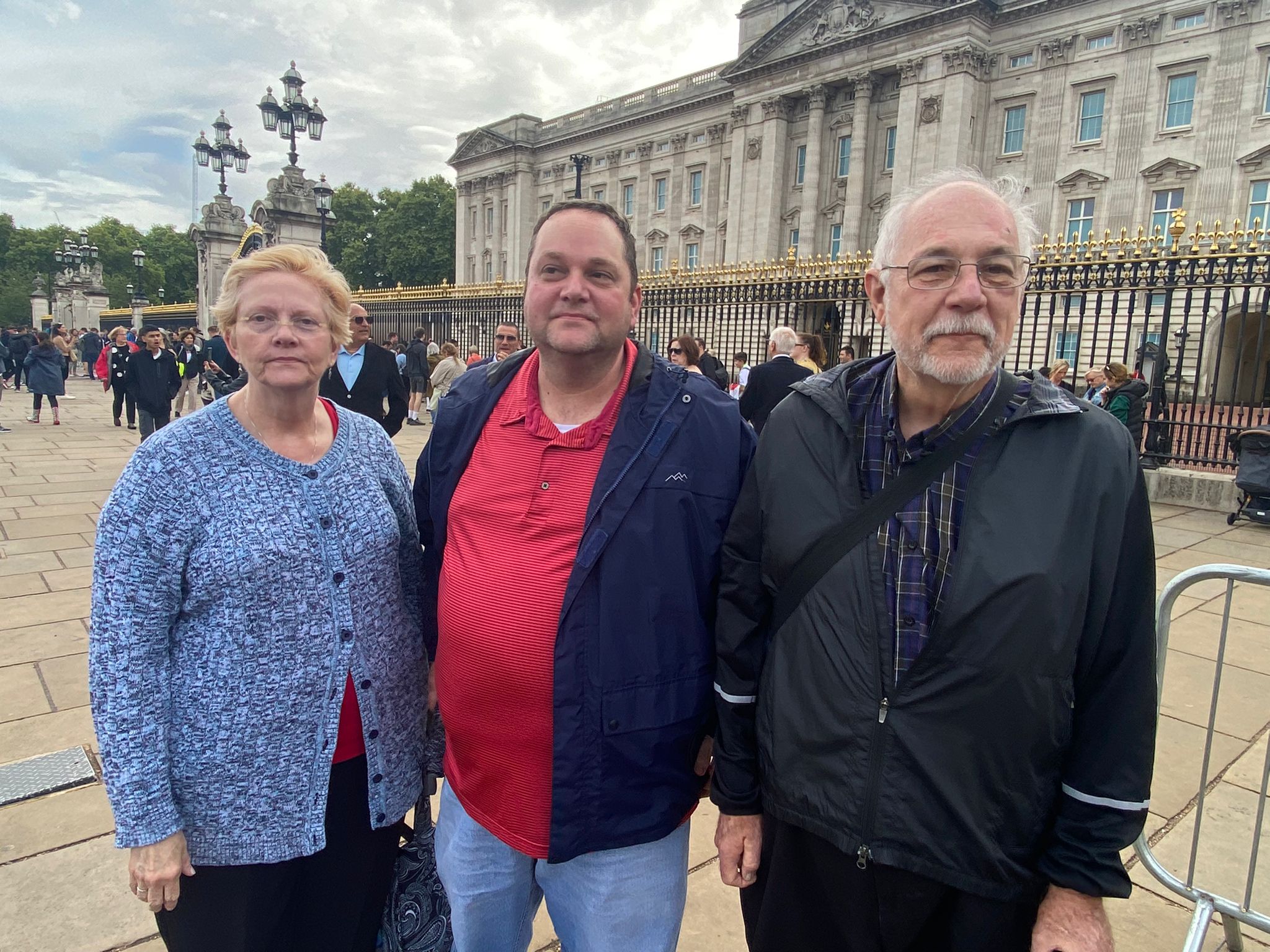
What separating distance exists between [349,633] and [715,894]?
166 centimetres

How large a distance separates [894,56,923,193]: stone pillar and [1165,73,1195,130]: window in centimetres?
922

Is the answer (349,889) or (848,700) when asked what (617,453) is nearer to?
(848,700)

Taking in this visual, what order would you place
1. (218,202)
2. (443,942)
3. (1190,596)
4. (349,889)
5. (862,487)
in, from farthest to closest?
(218,202) < (1190,596) < (443,942) < (349,889) < (862,487)

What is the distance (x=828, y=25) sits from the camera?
37531 mm

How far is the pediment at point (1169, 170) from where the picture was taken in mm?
27672

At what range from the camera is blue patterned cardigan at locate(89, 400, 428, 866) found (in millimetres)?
1656

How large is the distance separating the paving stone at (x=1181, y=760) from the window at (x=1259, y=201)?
1166 inches

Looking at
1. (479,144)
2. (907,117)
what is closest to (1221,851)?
(907,117)

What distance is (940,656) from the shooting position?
1.47m

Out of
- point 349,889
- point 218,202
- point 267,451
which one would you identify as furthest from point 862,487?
point 218,202

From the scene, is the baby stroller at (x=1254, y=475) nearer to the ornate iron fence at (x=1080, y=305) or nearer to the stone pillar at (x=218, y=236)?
the ornate iron fence at (x=1080, y=305)

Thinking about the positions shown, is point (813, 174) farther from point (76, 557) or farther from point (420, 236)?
point (420, 236)

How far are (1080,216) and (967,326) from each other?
35054 mm

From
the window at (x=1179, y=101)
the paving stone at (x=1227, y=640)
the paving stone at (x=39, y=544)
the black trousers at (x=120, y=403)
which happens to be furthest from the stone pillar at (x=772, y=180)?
the paving stone at (x=39, y=544)
